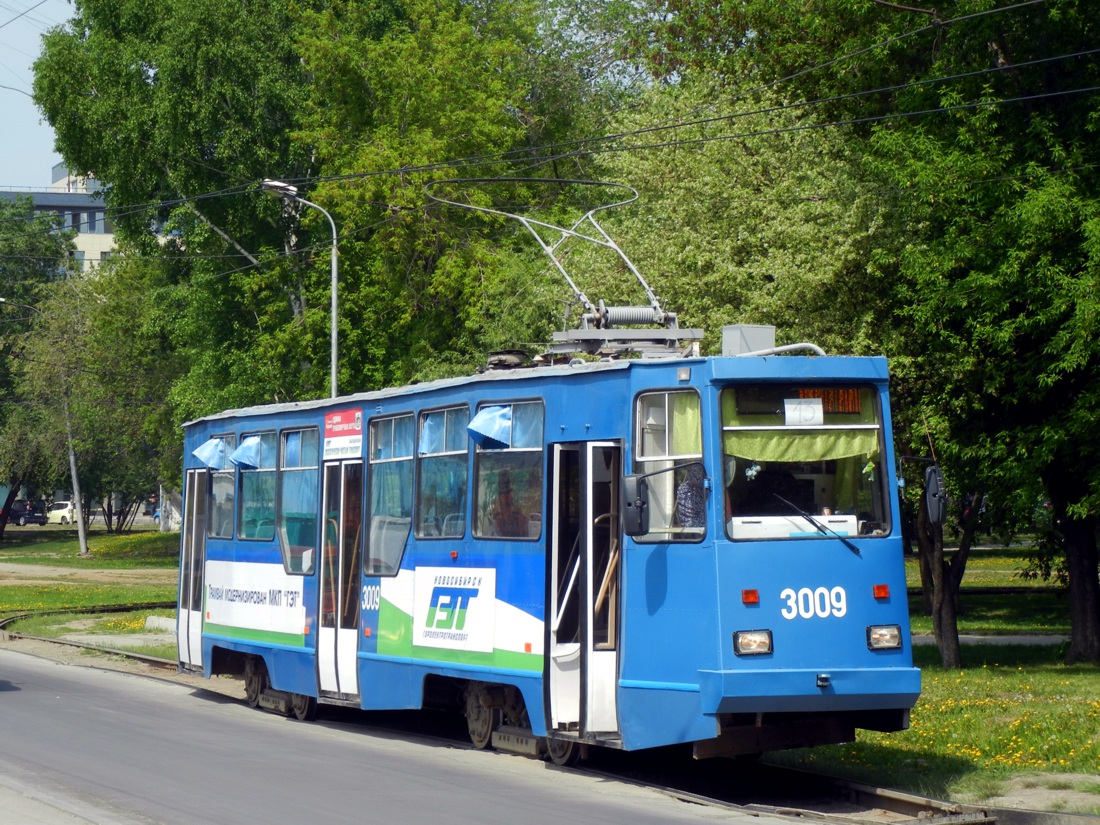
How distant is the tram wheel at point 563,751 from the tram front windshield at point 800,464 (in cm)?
254

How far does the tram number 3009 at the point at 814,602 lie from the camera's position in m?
10.6

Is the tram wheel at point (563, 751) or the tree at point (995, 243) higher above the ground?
the tree at point (995, 243)

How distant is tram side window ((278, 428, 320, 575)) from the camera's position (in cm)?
1597

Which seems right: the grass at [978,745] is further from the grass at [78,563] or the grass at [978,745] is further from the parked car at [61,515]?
the parked car at [61,515]

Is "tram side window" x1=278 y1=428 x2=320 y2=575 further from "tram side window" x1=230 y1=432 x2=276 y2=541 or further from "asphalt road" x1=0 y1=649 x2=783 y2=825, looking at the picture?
"asphalt road" x1=0 y1=649 x2=783 y2=825

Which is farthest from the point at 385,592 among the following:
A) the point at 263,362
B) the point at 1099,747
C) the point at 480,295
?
the point at 263,362

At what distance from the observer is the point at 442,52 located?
39.1 meters

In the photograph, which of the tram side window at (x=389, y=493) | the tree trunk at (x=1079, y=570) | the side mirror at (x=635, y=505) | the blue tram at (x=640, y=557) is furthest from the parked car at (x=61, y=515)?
the side mirror at (x=635, y=505)

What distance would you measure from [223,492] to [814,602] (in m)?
9.66

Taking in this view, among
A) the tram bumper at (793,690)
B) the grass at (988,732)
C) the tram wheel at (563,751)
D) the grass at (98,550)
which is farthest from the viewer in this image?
the grass at (98,550)

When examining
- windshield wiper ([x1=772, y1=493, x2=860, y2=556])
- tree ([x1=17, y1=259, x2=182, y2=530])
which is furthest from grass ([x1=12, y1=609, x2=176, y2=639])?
tree ([x1=17, y1=259, x2=182, y2=530])

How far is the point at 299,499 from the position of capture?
53.6 ft

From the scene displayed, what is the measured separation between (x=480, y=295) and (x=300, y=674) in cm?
2116

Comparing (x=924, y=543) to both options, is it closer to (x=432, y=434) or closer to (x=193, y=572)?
(x=193, y=572)
